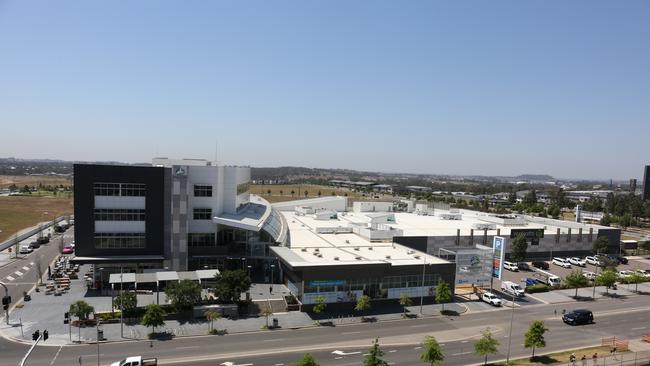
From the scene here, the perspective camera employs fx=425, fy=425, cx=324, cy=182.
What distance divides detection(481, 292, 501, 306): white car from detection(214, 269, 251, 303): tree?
104 feet

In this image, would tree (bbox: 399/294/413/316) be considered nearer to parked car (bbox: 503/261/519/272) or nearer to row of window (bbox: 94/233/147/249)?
parked car (bbox: 503/261/519/272)

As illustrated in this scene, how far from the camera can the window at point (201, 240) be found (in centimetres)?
6181

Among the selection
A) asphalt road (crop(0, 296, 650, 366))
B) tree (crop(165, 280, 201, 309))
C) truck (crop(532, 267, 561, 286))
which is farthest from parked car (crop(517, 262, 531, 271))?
tree (crop(165, 280, 201, 309))

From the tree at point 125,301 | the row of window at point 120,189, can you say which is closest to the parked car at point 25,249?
the row of window at point 120,189

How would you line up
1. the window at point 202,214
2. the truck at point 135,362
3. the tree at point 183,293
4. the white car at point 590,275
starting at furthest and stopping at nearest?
the white car at point 590,275, the window at point 202,214, the tree at point 183,293, the truck at point 135,362

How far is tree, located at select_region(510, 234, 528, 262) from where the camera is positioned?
80.5 m

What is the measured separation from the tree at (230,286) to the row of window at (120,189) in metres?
19.0

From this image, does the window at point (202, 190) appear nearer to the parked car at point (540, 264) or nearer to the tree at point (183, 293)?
the tree at point (183, 293)

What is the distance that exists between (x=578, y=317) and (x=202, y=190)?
51763mm

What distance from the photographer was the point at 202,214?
2470 inches

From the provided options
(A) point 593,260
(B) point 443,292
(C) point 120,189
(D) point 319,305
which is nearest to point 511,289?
(B) point 443,292

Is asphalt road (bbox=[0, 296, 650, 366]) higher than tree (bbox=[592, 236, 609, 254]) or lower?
lower

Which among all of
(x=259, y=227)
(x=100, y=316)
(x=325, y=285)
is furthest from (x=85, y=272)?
(x=325, y=285)

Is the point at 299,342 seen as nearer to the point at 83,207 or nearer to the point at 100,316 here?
the point at 100,316
